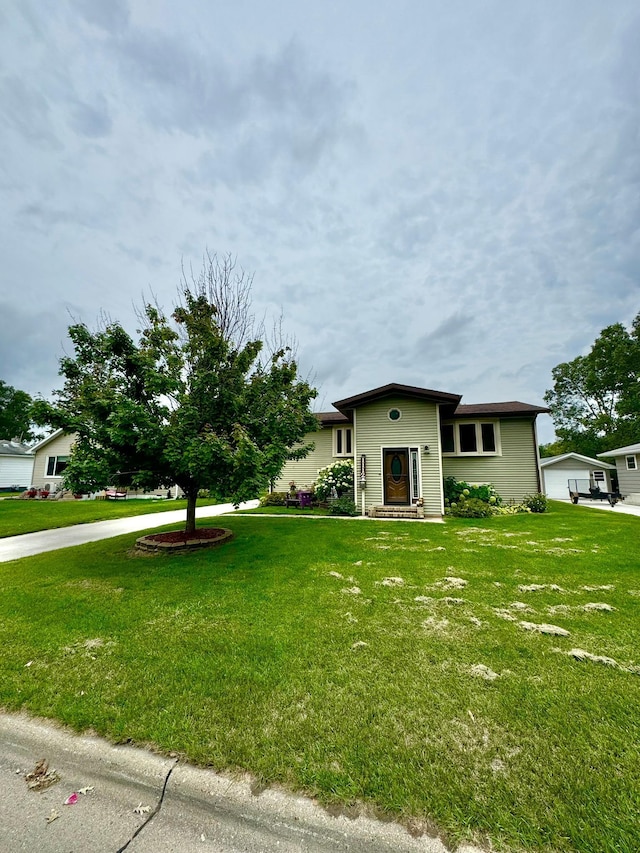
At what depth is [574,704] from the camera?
245 cm

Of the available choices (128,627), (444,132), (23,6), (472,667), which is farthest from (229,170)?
(472,667)

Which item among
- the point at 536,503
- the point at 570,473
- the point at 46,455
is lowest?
the point at 536,503

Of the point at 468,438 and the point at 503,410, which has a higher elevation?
the point at 503,410

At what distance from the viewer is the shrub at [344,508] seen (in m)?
12.6

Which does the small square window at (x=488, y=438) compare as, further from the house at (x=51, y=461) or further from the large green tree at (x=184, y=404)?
the house at (x=51, y=461)

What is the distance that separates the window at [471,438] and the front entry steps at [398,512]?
141 inches

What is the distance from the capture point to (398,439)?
12.9 m

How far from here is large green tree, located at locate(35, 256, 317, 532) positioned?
6.04 m

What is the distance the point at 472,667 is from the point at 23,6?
15.5m

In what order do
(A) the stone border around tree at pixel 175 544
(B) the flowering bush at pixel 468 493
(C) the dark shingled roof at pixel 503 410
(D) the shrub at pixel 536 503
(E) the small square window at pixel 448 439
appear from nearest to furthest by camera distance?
(A) the stone border around tree at pixel 175 544 → (D) the shrub at pixel 536 503 → (B) the flowering bush at pixel 468 493 → (C) the dark shingled roof at pixel 503 410 → (E) the small square window at pixel 448 439

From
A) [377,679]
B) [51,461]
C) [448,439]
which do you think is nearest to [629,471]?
[448,439]

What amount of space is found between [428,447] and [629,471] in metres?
18.7

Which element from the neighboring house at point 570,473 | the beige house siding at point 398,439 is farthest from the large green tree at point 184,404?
the neighboring house at point 570,473

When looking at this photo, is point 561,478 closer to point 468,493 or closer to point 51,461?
point 468,493
